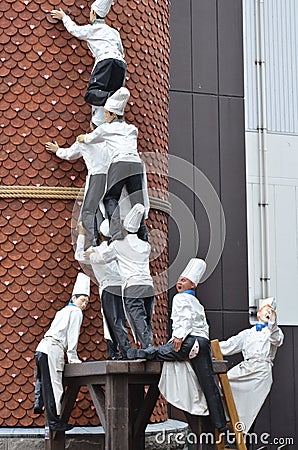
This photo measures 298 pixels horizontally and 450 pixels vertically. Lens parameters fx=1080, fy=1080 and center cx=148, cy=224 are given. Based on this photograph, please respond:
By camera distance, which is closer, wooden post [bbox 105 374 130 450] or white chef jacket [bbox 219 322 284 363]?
wooden post [bbox 105 374 130 450]

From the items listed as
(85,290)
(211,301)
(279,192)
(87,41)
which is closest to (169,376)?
(85,290)

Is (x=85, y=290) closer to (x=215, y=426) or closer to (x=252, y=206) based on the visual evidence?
(x=215, y=426)

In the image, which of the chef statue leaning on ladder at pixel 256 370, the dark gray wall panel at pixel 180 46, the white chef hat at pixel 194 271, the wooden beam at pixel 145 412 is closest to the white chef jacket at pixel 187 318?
the white chef hat at pixel 194 271

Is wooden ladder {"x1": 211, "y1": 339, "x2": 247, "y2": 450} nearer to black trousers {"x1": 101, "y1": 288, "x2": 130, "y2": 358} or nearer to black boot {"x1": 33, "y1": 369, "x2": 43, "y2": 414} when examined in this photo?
black trousers {"x1": 101, "y1": 288, "x2": 130, "y2": 358}

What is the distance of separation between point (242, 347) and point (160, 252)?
1.63 meters

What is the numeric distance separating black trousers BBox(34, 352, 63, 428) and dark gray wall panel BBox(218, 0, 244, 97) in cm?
503

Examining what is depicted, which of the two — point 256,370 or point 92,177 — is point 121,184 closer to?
point 92,177

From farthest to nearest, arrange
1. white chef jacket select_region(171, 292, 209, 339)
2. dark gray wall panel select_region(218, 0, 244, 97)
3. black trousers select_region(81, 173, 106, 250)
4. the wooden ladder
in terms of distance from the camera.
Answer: dark gray wall panel select_region(218, 0, 244, 97), the wooden ladder, black trousers select_region(81, 173, 106, 250), white chef jacket select_region(171, 292, 209, 339)

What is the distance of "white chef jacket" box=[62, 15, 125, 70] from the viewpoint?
8.54 meters

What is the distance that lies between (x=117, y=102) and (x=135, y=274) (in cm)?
136

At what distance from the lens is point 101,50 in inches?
336

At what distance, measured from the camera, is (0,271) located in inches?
338

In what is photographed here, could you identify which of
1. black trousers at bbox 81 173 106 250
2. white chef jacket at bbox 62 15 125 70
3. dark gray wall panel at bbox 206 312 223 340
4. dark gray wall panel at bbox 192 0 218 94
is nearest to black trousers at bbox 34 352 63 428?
black trousers at bbox 81 173 106 250

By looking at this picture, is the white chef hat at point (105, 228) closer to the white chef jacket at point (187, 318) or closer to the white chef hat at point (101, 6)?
the white chef jacket at point (187, 318)
